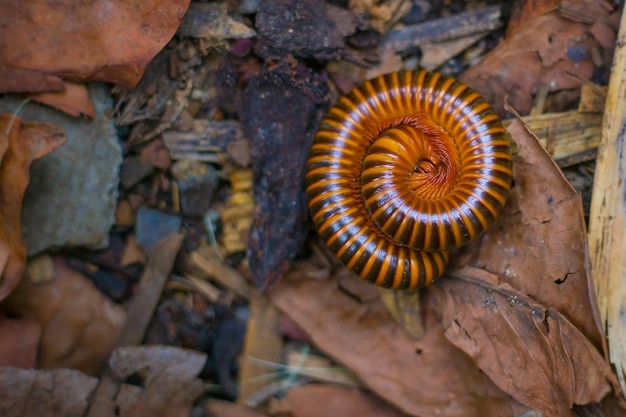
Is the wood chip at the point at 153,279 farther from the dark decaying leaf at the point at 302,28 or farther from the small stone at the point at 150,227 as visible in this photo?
the dark decaying leaf at the point at 302,28

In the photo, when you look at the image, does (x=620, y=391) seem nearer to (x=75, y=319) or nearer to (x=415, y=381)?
(x=415, y=381)

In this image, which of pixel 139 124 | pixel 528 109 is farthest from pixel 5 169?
pixel 528 109

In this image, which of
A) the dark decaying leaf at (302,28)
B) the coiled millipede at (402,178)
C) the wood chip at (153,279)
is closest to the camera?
the coiled millipede at (402,178)

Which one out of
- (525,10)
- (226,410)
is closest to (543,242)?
(525,10)

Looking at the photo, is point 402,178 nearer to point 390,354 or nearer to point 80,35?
point 390,354

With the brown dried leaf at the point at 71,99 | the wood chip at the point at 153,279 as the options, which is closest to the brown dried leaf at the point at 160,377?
the wood chip at the point at 153,279

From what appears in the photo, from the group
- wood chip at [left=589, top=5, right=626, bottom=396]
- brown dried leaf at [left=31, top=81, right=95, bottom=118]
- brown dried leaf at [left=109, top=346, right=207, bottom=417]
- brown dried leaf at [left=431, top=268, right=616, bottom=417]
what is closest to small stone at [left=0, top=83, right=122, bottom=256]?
brown dried leaf at [left=31, top=81, right=95, bottom=118]
